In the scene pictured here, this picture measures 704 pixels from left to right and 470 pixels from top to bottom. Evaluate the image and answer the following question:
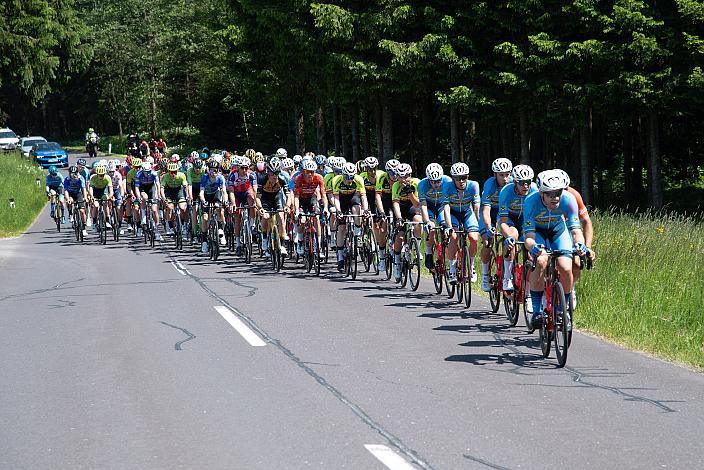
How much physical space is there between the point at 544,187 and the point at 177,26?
76.9 metres

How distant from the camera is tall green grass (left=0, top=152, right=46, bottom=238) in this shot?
119 feet

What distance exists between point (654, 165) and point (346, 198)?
54.3 feet

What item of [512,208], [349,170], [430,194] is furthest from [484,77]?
[512,208]

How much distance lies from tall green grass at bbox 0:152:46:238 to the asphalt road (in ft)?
72.7

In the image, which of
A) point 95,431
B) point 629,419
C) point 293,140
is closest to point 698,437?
point 629,419

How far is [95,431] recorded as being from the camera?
24.7 ft

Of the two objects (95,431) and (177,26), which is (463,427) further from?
(177,26)

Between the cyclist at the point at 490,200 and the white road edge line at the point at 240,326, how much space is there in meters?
3.06

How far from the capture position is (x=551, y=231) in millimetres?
10492

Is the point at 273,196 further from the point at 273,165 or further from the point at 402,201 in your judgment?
the point at 402,201

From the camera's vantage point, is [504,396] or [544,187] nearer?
[504,396]

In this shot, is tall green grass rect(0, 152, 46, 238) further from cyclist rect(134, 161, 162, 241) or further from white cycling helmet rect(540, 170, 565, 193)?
white cycling helmet rect(540, 170, 565, 193)

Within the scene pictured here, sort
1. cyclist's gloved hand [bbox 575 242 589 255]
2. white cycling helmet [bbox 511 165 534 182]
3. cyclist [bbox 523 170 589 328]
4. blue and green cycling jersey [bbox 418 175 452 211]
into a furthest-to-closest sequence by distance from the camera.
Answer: blue and green cycling jersey [bbox 418 175 452 211] < white cycling helmet [bbox 511 165 534 182] < cyclist [bbox 523 170 589 328] < cyclist's gloved hand [bbox 575 242 589 255]

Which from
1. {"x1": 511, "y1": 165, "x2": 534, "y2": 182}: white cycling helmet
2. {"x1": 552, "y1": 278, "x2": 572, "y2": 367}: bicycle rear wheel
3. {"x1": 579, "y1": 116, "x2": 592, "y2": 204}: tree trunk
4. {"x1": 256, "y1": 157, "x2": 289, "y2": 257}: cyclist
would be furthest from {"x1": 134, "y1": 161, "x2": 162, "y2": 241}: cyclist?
{"x1": 552, "y1": 278, "x2": 572, "y2": 367}: bicycle rear wheel
